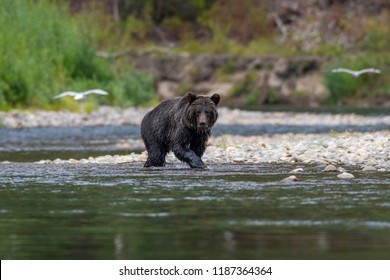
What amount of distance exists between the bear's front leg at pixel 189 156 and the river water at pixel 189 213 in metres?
0.15

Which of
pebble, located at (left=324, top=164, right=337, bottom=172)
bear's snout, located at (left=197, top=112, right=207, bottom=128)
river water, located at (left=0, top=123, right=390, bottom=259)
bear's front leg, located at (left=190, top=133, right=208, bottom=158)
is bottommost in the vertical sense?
river water, located at (left=0, top=123, right=390, bottom=259)

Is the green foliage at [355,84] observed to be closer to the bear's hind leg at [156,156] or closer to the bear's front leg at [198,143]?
the bear's hind leg at [156,156]

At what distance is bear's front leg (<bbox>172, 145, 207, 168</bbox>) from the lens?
1778 cm

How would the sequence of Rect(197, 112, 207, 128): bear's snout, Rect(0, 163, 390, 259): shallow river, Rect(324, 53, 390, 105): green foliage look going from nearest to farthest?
Rect(0, 163, 390, 259): shallow river < Rect(197, 112, 207, 128): bear's snout < Rect(324, 53, 390, 105): green foliage

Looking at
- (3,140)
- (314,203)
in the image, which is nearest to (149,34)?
(3,140)

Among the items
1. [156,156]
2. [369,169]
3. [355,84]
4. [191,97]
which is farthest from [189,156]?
[355,84]

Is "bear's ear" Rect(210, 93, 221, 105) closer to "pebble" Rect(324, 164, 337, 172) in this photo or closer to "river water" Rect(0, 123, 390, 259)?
"river water" Rect(0, 123, 390, 259)

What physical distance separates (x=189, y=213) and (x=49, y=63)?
27002 mm

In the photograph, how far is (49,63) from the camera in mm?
39281

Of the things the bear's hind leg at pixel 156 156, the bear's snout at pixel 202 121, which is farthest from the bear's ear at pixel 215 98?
the bear's hind leg at pixel 156 156

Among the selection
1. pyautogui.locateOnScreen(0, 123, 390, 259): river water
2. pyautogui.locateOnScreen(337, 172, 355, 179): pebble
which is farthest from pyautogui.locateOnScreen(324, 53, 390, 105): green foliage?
pyautogui.locateOnScreen(337, 172, 355, 179): pebble

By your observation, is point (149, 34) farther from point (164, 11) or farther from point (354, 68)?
point (354, 68)
